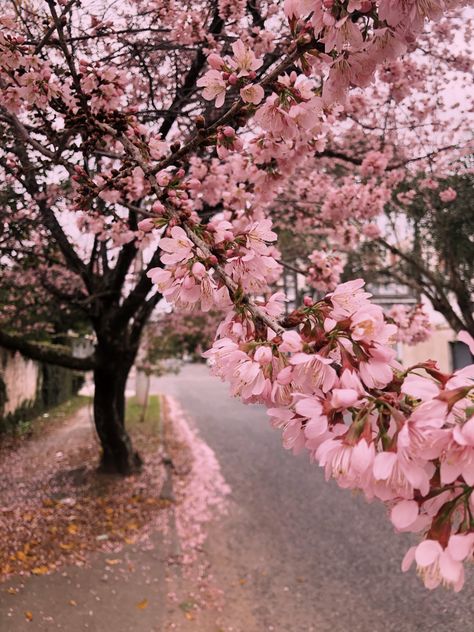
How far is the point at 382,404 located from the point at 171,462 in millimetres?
9360

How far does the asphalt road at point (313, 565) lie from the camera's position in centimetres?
468

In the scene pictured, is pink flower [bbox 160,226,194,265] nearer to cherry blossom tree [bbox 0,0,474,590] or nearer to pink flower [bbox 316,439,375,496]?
cherry blossom tree [bbox 0,0,474,590]

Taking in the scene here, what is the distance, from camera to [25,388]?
1402 centimetres

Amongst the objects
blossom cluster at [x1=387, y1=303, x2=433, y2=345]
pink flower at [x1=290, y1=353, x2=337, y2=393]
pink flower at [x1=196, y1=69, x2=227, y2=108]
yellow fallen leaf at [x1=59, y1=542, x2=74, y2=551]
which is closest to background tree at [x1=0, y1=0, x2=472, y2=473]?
pink flower at [x1=196, y1=69, x2=227, y2=108]

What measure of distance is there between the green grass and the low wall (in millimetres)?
2545

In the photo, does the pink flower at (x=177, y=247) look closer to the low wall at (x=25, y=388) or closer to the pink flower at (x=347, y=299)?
the pink flower at (x=347, y=299)

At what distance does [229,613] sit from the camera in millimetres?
4758

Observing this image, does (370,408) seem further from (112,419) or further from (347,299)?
(112,419)

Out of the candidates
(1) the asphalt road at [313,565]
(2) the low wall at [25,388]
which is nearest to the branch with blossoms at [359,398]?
(1) the asphalt road at [313,565]

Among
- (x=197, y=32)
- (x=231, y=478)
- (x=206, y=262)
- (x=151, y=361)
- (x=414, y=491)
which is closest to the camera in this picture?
(x=414, y=491)

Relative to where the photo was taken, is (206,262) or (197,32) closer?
(206,262)

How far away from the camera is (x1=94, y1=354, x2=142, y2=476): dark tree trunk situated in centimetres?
823

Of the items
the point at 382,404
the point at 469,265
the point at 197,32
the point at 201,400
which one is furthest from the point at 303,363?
the point at 201,400

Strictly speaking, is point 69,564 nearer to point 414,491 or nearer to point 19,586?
point 19,586
